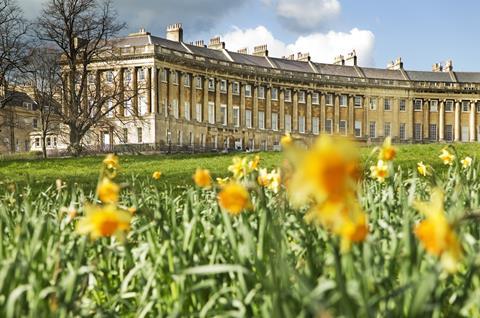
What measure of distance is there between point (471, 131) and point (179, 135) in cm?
5092

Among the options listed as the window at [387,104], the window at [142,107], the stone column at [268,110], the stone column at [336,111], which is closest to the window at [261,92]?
the stone column at [268,110]

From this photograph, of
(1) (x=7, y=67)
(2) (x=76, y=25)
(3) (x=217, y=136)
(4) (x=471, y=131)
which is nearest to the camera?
(1) (x=7, y=67)

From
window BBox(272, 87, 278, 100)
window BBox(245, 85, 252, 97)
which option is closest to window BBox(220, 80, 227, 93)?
window BBox(245, 85, 252, 97)

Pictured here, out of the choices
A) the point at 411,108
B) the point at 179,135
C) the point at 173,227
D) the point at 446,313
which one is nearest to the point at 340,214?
the point at 446,313

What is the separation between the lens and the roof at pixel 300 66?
71.9 m

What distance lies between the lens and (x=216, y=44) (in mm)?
82562

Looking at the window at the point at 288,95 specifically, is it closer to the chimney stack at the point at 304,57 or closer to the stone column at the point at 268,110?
the stone column at the point at 268,110

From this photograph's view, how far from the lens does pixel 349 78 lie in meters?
88.2

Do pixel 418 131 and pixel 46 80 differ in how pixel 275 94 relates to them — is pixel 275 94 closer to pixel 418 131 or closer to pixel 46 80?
pixel 418 131

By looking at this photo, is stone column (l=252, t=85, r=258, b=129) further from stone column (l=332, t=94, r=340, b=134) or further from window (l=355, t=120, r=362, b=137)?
window (l=355, t=120, r=362, b=137)

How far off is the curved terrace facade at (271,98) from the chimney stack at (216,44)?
0.14 meters

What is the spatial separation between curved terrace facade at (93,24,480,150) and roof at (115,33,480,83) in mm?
156

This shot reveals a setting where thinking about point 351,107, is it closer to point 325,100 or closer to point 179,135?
point 325,100

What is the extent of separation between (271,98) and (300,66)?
31.6 feet
